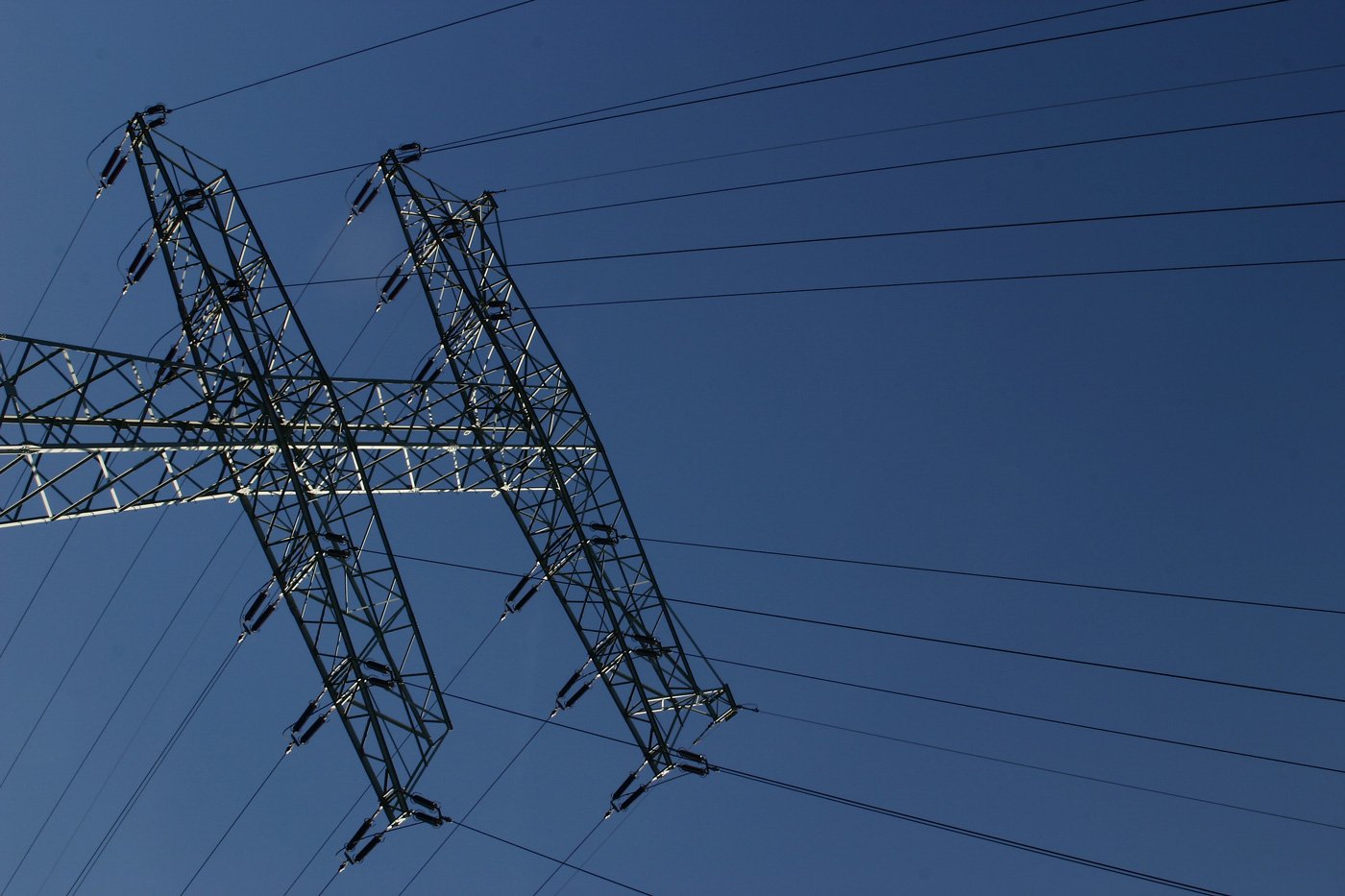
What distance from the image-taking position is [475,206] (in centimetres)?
2219

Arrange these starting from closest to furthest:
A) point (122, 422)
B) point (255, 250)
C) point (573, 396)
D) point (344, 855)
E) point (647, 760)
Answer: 1. point (122, 422)
2. point (344, 855)
3. point (647, 760)
4. point (255, 250)
5. point (573, 396)

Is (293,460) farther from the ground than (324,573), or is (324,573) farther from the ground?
(293,460)

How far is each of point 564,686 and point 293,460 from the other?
5.88 meters

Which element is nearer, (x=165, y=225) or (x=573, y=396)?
(x=165, y=225)

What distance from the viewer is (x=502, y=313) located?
21.3m

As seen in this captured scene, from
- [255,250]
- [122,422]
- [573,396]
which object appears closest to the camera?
[122,422]

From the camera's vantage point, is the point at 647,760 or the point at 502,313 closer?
the point at 647,760

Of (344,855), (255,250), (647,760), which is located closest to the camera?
(344,855)

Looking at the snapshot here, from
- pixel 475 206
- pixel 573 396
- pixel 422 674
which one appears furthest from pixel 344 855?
pixel 475 206

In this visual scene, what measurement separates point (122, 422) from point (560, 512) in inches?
282

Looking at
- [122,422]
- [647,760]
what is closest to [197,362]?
[122,422]

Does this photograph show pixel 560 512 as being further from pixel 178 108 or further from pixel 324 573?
pixel 178 108

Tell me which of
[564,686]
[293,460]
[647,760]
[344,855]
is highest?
[293,460]

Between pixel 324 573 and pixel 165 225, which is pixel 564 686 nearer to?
pixel 324 573
